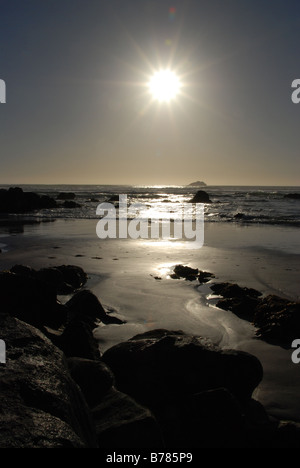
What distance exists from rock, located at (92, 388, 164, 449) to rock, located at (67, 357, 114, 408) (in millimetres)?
211

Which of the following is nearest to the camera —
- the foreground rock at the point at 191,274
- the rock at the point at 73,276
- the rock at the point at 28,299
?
the rock at the point at 28,299

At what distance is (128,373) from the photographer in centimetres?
360

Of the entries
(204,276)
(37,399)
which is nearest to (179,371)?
(37,399)

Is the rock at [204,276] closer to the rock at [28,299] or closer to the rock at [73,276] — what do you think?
the rock at [73,276]

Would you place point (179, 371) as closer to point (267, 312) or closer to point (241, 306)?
point (267, 312)

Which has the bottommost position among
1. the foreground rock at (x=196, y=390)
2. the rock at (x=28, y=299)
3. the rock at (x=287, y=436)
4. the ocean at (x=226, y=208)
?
the rock at (x=287, y=436)

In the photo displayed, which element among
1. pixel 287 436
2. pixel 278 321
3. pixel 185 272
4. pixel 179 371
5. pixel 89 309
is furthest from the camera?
pixel 185 272

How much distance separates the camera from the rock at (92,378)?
10.4 ft

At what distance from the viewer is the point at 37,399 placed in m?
2.36

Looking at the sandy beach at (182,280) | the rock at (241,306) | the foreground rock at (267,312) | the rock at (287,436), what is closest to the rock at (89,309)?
the sandy beach at (182,280)

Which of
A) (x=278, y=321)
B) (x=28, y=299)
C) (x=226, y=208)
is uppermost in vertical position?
(x=226, y=208)

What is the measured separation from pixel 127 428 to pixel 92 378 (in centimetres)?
71

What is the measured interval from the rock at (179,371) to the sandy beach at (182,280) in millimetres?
335
